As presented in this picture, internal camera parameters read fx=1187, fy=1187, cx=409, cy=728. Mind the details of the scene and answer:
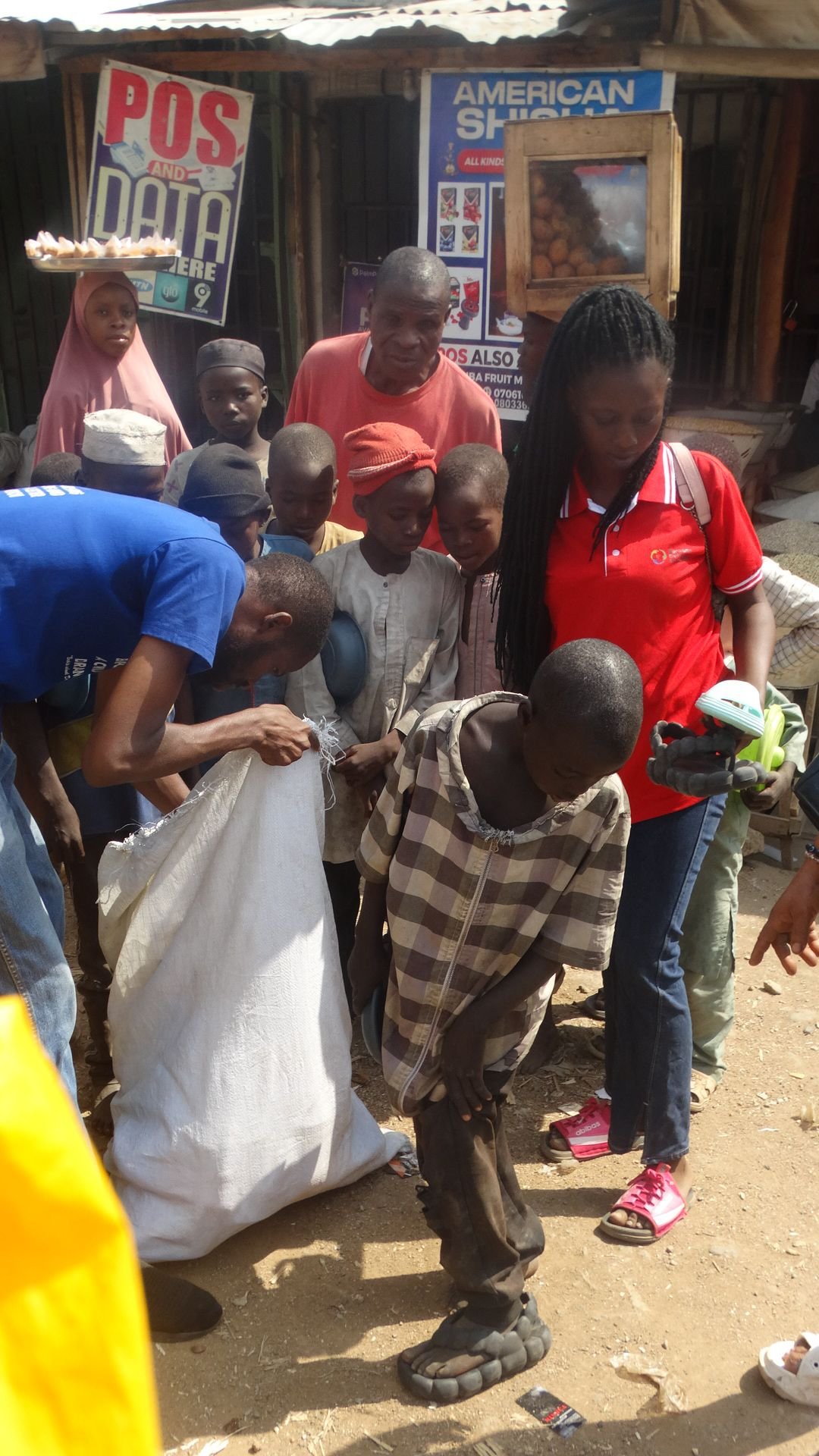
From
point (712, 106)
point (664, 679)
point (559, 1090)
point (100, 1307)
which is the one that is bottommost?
point (559, 1090)

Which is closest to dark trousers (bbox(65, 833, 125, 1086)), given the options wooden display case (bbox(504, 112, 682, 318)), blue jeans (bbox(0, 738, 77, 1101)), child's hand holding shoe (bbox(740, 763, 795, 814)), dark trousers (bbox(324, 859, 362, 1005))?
dark trousers (bbox(324, 859, 362, 1005))

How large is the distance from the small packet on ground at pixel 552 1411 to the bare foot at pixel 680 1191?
464mm

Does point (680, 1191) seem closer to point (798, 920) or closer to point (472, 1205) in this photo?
point (472, 1205)

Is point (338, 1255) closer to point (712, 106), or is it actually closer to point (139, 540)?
point (139, 540)

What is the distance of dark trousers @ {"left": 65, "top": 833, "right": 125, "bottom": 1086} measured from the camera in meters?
2.98

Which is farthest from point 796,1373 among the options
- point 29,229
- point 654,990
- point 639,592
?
point 29,229

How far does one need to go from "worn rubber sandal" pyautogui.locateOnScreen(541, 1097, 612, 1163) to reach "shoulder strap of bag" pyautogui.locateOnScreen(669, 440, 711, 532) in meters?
1.43

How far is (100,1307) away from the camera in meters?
0.57

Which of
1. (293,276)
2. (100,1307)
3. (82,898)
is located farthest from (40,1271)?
(293,276)

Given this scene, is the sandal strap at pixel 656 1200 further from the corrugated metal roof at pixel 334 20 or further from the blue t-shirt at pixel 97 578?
the corrugated metal roof at pixel 334 20

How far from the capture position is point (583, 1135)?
2.91 metres

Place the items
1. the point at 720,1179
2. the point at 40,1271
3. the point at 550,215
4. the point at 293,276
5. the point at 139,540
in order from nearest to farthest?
the point at 40,1271 → the point at 139,540 → the point at 720,1179 → the point at 550,215 → the point at 293,276

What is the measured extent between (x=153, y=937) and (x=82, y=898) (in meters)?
0.57

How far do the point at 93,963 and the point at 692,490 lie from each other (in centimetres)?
188
